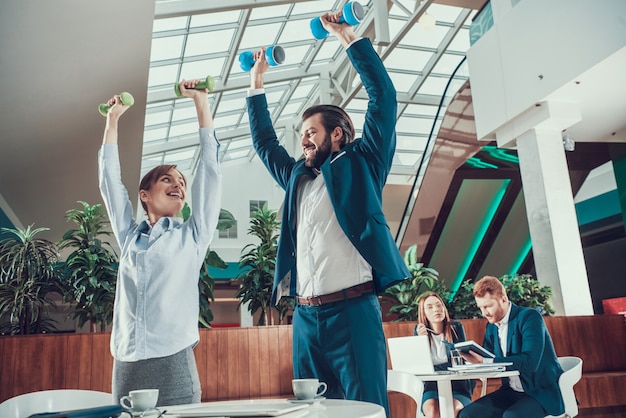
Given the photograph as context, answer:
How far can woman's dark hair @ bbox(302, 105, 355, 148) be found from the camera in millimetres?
1610

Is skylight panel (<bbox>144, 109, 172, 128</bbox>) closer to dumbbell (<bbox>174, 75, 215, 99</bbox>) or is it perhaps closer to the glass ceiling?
the glass ceiling

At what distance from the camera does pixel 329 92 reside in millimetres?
A: 13961

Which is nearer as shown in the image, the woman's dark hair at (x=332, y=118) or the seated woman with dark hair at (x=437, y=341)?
the woman's dark hair at (x=332, y=118)

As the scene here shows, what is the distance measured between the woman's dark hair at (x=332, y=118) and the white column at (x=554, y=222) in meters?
5.19

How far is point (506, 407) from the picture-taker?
103 inches

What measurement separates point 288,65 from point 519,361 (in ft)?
38.8

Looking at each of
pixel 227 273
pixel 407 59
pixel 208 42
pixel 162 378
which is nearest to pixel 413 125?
pixel 407 59

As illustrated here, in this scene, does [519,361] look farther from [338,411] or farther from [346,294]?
[338,411]

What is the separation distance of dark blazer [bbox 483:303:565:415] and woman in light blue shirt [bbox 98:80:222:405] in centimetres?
175

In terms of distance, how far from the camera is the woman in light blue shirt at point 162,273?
4.17 feet

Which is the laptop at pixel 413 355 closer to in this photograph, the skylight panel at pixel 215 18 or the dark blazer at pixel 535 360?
the dark blazer at pixel 535 360

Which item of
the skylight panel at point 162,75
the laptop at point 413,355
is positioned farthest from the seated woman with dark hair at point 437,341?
the skylight panel at point 162,75

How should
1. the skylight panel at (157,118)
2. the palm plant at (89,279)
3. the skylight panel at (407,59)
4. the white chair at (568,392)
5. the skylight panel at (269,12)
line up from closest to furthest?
the white chair at (568,392) → the palm plant at (89,279) → the skylight panel at (269,12) → the skylight panel at (157,118) → the skylight panel at (407,59)

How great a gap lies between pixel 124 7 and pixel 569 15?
4.45m
